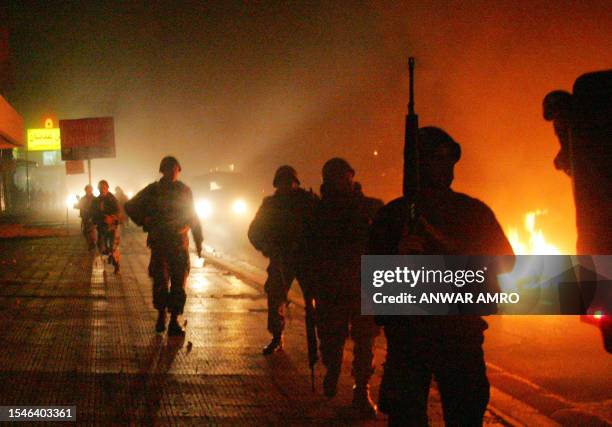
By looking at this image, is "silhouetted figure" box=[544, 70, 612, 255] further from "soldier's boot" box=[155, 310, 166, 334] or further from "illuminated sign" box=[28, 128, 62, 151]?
"illuminated sign" box=[28, 128, 62, 151]

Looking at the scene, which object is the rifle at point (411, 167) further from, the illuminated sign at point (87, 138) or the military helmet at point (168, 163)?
the illuminated sign at point (87, 138)

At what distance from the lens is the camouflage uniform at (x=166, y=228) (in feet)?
25.8

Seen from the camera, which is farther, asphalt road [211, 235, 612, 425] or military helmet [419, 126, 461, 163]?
asphalt road [211, 235, 612, 425]

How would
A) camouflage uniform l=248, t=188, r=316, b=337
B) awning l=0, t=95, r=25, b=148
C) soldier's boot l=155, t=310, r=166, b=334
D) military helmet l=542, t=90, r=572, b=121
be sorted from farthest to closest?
→ awning l=0, t=95, r=25, b=148, soldier's boot l=155, t=310, r=166, b=334, camouflage uniform l=248, t=188, r=316, b=337, military helmet l=542, t=90, r=572, b=121

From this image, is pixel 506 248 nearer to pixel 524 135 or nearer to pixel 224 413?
pixel 224 413

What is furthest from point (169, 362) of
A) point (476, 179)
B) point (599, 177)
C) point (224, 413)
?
point (476, 179)

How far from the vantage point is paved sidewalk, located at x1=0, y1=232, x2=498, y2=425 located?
5184mm

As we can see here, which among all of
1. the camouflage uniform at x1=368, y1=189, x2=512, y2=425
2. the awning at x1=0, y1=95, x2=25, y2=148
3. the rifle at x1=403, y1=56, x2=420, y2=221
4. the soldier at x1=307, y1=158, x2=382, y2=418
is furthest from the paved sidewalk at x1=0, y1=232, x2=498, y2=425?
the awning at x1=0, y1=95, x2=25, y2=148

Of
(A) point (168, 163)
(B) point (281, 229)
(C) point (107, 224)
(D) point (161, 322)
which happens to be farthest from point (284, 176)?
(C) point (107, 224)

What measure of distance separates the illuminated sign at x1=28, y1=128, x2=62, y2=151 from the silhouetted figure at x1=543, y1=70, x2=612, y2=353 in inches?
2400

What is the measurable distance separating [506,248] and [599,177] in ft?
2.41

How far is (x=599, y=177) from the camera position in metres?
2.69

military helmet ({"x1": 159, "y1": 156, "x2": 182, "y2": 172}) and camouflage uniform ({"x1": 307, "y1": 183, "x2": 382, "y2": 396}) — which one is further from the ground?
military helmet ({"x1": 159, "y1": 156, "x2": 182, "y2": 172})

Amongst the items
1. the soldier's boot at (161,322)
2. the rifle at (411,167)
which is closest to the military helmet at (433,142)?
the rifle at (411,167)
